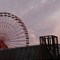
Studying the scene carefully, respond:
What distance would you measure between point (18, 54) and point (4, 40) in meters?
18.3

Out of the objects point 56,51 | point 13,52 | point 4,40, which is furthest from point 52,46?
point 4,40

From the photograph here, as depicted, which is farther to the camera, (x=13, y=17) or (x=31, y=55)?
(x=13, y=17)

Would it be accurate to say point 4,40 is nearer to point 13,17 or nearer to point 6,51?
point 13,17

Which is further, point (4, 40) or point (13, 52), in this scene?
point (4, 40)

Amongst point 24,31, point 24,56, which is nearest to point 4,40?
point 24,31

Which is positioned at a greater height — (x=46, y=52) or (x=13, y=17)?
(x=13, y=17)

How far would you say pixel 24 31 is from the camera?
204 ft

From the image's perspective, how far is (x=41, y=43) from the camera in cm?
3872

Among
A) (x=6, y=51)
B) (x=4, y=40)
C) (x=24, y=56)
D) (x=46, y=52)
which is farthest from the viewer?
(x=4, y=40)

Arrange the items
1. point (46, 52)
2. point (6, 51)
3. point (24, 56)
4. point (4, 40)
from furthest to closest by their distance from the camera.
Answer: point (4, 40) < point (6, 51) < point (24, 56) < point (46, 52)

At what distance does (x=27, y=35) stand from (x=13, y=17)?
17.7 feet

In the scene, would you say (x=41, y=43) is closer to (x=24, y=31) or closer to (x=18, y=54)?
(x=18, y=54)

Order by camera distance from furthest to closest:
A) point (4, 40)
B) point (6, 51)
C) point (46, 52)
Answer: point (4, 40), point (6, 51), point (46, 52)

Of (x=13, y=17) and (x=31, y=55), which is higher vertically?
(x=13, y=17)
